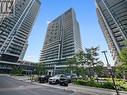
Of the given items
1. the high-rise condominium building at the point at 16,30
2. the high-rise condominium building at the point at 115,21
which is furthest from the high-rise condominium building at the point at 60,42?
the high-rise condominium building at the point at 115,21

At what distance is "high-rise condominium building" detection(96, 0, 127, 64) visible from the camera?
92938 millimetres

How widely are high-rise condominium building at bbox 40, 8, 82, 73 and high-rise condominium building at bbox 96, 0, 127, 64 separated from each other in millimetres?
33603

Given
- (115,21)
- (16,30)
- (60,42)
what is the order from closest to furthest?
(115,21) → (16,30) → (60,42)

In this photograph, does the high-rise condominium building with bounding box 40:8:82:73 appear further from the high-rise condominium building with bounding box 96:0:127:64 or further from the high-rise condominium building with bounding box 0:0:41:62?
the high-rise condominium building with bounding box 96:0:127:64

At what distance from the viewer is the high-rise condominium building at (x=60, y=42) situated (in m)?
140

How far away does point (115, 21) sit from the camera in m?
102

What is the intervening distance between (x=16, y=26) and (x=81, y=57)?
337 ft

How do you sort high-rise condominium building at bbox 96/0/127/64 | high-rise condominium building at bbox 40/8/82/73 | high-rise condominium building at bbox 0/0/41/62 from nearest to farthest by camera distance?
high-rise condominium building at bbox 96/0/127/64 → high-rise condominium building at bbox 0/0/41/62 → high-rise condominium building at bbox 40/8/82/73

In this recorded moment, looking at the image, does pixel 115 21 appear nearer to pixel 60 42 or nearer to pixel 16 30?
pixel 60 42

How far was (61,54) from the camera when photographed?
14300 cm

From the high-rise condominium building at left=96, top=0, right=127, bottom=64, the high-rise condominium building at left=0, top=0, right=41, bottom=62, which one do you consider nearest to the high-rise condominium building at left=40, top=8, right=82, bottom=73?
the high-rise condominium building at left=0, top=0, right=41, bottom=62

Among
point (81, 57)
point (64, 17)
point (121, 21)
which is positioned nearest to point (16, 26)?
point (64, 17)

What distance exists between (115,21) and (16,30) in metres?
72.8

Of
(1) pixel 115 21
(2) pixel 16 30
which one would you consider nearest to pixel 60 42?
(2) pixel 16 30
